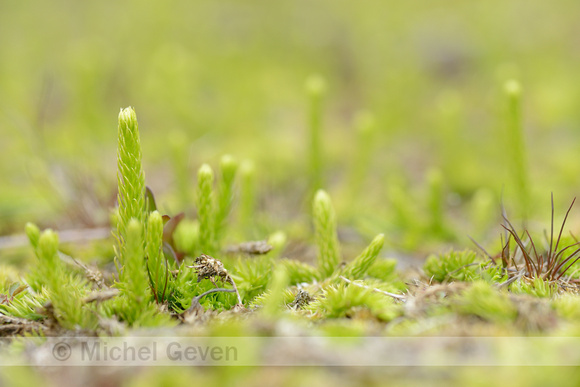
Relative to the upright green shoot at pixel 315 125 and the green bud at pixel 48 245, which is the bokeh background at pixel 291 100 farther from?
the green bud at pixel 48 245

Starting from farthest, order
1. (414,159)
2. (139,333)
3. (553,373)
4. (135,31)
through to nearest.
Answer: (135,31), (414,159), (139,333), (553,373)

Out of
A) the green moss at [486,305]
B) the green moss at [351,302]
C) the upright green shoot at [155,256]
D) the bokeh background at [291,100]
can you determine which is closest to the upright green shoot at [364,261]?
the green moss at [351,302]

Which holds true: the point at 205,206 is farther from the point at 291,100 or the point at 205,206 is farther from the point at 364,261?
the point at 291,100

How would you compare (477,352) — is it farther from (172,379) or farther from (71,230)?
(71,230)

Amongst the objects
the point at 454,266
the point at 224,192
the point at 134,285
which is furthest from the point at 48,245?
the point at 454,266

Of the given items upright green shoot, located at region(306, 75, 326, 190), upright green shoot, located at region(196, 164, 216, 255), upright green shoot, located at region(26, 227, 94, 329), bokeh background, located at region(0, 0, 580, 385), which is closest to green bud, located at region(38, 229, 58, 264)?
upright green shoot, located at region(26, 227, 94, 329)

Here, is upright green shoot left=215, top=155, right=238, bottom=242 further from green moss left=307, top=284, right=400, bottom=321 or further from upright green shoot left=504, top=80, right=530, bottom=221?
upright green shoot left=504, top=80, right=530, bottom=221

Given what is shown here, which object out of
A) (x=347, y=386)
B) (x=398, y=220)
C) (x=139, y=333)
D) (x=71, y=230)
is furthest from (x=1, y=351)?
(x=398, y=220)
